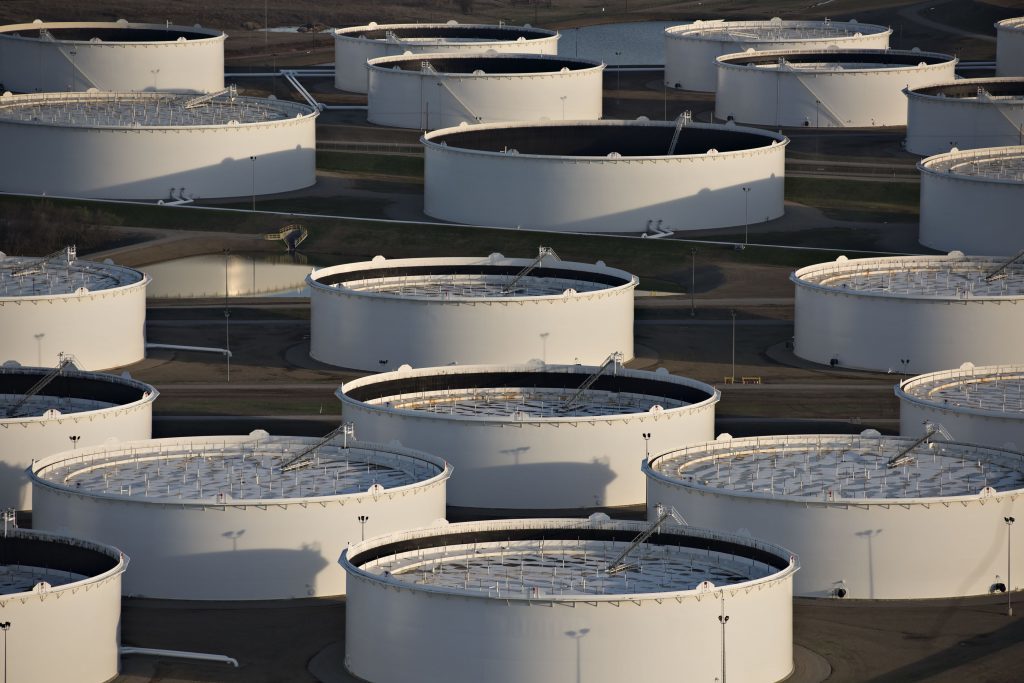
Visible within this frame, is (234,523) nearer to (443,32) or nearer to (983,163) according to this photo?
(983,163)

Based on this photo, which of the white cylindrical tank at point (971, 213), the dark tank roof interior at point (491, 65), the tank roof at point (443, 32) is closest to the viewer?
the white cylindrical tank at point (971, 213)

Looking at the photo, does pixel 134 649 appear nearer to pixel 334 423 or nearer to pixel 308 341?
pixel 334 423

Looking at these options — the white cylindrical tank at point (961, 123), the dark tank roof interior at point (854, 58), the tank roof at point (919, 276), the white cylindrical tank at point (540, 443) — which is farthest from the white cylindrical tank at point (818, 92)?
the white cylindrical tank at point (540, 443)

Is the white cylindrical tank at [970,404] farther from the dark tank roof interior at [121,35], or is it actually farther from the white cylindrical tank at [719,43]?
the dark tank roof interior at [121,35]

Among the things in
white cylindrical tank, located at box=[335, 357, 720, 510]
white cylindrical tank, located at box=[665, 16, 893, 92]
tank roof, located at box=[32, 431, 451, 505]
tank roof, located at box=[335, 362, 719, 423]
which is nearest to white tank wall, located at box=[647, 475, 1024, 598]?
white cylindrical tank, located at box=[335, 357, 720, 510]

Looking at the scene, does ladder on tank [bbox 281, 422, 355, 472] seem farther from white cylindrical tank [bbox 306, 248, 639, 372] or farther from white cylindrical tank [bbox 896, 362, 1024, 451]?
white cylindrical tank [bbox 896, 362, 1024, 451]

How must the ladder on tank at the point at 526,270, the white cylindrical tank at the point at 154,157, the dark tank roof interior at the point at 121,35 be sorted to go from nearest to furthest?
the ladder on tank at the point at 526,270, the white cylindrical tank at the point at 154,157, the dark tank roof interior at the point at 121,35
